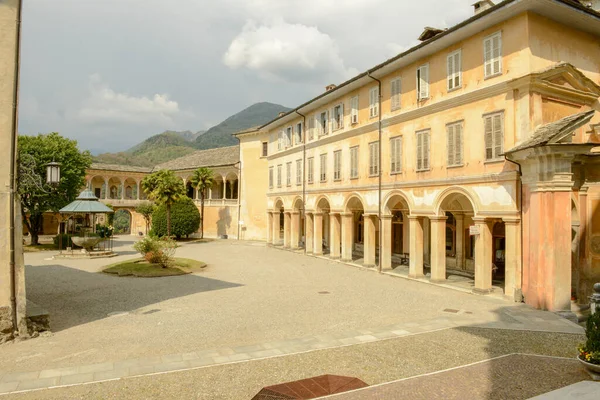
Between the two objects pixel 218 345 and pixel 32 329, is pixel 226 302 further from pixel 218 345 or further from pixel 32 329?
pixel 32 329

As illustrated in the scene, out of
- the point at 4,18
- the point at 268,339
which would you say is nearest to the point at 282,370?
the point at 268,339

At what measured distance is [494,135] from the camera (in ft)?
53.6

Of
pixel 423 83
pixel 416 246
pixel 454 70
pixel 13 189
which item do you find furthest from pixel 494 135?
pixel 13 189

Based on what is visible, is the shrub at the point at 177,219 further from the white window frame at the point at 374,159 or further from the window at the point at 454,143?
the window at the point at 454,143

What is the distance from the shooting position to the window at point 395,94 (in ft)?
72.1

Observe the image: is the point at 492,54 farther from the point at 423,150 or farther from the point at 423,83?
the point at 423,150

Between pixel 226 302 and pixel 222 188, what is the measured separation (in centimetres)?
4077

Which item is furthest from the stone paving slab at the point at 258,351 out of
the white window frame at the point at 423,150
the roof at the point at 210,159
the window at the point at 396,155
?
the roof at the point at 210,159

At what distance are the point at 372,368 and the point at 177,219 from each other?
38859 mm

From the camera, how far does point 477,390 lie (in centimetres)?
748

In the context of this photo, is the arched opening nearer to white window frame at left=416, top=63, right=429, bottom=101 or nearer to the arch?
white window frame at left=416, top=63, right=429, bottom=101

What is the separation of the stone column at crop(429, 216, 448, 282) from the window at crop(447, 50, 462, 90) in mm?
6316

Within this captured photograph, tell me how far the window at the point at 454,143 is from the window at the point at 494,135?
1.41 m

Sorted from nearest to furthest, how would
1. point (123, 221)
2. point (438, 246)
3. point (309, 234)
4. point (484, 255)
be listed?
point (484, 255) → point (438, 246) → point (309, 234) → point (123, 221)
